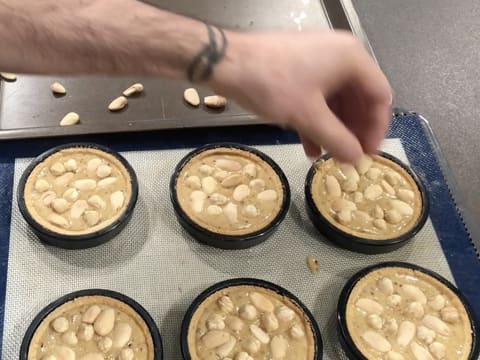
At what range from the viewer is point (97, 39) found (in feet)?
2.50

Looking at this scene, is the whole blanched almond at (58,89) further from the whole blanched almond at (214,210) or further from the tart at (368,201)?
the tart at (368,201)

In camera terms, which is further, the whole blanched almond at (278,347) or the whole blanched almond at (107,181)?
the whole blanched almond at (107,181)

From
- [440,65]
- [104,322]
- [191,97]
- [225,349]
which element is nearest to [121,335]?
[104,322]

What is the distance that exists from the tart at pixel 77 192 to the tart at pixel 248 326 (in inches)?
9.3

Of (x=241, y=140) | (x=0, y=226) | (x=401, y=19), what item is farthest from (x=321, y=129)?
(x=401, y=19)

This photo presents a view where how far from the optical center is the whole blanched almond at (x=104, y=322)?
3.24ft

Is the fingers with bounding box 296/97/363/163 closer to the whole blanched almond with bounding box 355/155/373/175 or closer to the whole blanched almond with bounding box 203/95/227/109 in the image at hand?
the whole blanched almond with bounding box 355/155/373/175

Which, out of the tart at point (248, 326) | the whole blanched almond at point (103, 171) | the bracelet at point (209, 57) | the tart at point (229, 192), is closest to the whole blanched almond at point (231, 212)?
the tart at point (229, 192)

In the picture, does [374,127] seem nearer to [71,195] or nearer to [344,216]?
[344,216]

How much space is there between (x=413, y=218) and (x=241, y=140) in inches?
16.0

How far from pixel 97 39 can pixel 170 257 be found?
0.52 meters

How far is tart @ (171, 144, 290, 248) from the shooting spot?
45.0 inches

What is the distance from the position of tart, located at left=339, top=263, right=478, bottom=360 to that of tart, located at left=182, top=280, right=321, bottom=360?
76 millimetres

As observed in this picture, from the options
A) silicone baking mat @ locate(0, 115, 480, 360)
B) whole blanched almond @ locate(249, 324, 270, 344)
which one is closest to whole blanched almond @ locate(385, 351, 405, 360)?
silicone baking mat @ locate(0, 115, 480, 360)
